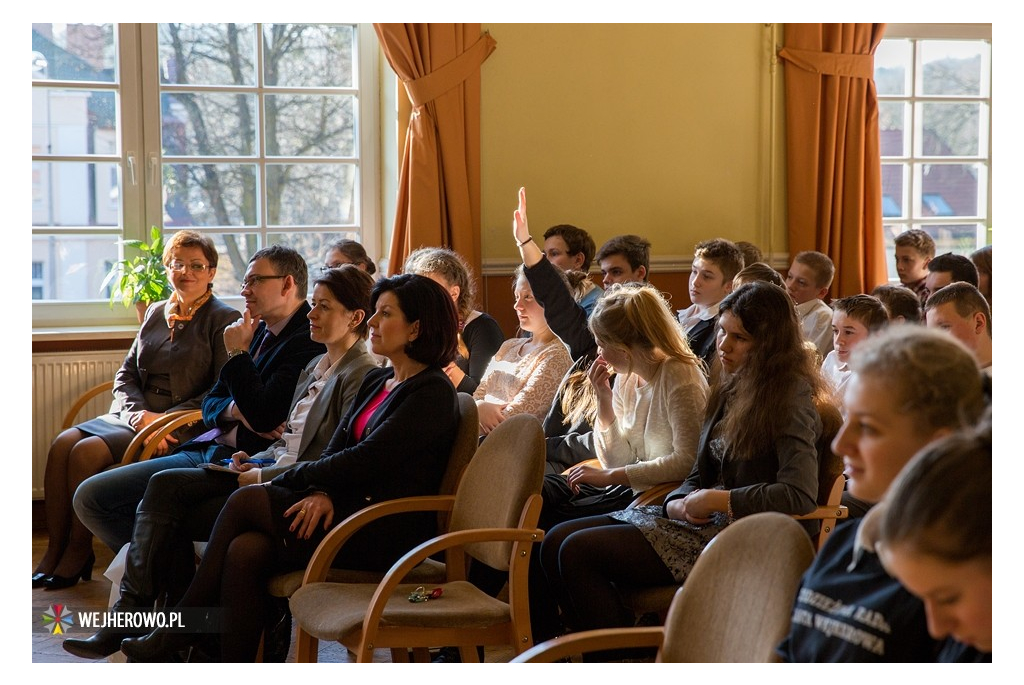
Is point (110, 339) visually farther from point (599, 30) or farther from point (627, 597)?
point (627, 597)

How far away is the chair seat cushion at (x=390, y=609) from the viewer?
7.57 feet

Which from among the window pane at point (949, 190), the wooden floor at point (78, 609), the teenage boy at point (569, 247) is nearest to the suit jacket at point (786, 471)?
the wooden floor at point (78, 609)

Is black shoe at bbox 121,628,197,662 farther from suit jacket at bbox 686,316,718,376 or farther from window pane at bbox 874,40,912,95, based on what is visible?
window pane at bbox 874,40,912,95

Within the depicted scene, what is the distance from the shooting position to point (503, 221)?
16.9ft

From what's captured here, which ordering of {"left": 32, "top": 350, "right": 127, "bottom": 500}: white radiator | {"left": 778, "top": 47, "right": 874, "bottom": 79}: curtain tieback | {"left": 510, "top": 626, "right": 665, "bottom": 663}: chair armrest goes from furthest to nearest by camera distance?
{"left": 778, "top": 47, "right": 874, "bottom": 79}: curtain tieback < {"left": 32, "top": 350, "right": 127, "bottom": 500}: white radiator < {"left": 510, "top": 626, "right": 665, "bottom": 663}: chair armrest

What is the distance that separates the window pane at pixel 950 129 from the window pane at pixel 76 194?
4228 mm

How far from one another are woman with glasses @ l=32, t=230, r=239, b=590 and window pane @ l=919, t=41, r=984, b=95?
12.9ft

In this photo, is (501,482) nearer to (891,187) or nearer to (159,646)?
(159,646)

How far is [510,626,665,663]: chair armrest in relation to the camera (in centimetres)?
171

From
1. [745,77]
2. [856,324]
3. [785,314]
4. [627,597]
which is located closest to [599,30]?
[745,77]

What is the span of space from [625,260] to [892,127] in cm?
230

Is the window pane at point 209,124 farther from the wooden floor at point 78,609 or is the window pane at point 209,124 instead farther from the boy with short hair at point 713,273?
the boy with short hair at point 713,273

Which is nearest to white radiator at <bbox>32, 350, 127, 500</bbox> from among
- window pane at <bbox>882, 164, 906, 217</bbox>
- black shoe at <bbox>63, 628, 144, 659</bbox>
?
black shoe at <bbox>63, 628, 144, 659</bbox>

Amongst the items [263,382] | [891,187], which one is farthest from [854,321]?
[891,187]
